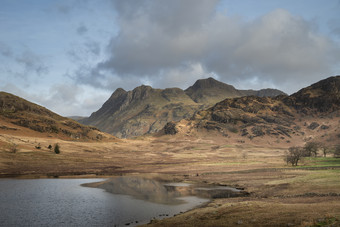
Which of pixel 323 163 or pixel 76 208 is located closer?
pixel 76 208

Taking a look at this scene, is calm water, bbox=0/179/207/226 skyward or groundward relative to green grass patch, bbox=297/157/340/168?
groundward

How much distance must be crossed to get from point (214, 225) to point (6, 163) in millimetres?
89476

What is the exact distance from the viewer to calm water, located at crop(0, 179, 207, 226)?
106 ft

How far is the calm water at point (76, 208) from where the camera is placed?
32375mm

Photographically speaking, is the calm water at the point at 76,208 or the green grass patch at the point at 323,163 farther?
the green grass patch at the point at 323,163

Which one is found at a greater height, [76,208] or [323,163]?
[323,163]

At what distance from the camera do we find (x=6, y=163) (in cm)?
8894

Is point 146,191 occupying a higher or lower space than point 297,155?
lower

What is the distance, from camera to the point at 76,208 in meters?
39.2

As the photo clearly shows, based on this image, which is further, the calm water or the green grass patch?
the green grass patch

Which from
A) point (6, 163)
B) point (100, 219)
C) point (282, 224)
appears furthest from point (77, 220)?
point (6, 163)

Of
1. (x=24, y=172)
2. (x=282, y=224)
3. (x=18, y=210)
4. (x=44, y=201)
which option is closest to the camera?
(x=282, y=224)

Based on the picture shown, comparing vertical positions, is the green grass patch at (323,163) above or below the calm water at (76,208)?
above

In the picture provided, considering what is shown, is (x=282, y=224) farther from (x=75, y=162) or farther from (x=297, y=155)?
(x=75, y=162)
